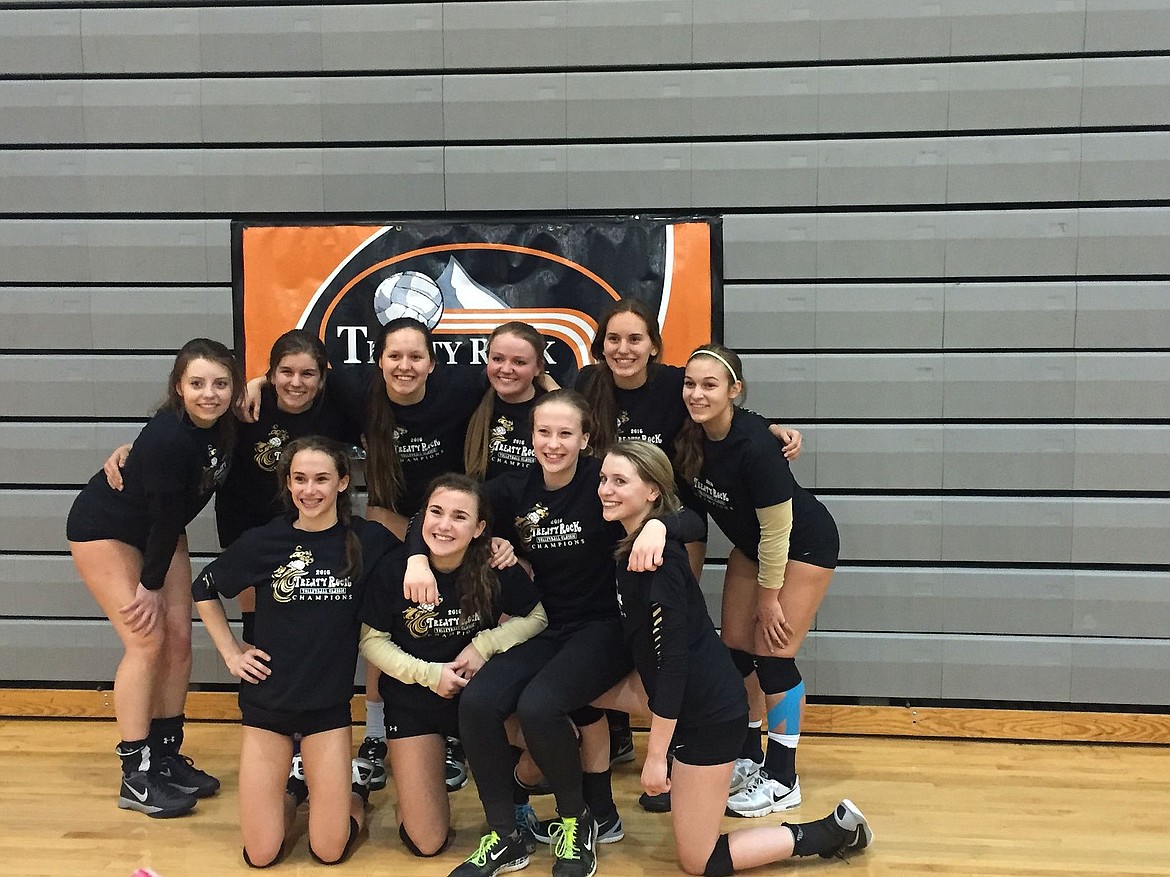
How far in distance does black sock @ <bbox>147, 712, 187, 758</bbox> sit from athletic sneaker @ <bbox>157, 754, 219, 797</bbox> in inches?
1.0

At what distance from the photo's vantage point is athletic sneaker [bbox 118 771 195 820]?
121 inches

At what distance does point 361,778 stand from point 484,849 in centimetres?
70

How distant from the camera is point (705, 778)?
260 cm

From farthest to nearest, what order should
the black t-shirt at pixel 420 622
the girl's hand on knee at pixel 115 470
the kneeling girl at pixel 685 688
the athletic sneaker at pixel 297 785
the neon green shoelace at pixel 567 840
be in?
1. the girl's hand on knee at pixel 115 470
2. the athletic sneaker at pixel 297 785
3. the black t-shirt at pixel 420 622
4. the neon green shoelace at pixel 567 840
5. the kneeling girl at pixel 685 688

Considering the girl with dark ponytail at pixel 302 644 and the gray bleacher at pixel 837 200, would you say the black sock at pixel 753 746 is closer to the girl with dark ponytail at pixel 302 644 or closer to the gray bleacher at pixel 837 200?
the gray bleacher at pixel 837 200

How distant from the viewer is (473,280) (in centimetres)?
375

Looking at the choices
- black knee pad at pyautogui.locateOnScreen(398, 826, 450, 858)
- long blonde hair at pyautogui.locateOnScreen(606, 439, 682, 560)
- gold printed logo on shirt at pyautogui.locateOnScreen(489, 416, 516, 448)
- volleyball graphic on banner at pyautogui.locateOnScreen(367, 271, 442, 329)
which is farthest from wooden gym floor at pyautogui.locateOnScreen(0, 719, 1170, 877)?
volleyball graphic on banner at pyautogui.locateOnScreen(367, 271, 442, 329)

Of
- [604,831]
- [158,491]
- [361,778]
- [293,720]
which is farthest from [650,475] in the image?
[158,491]

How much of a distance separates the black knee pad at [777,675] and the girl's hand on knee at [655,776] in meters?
0.80

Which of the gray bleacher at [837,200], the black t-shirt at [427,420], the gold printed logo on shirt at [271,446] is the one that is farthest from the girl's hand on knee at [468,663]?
the gray bleacher at [837,200]

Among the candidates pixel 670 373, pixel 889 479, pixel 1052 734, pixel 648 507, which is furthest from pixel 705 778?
pixel 1052 734

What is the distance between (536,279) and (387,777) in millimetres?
2041

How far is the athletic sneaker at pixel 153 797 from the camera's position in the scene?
3.07 meters

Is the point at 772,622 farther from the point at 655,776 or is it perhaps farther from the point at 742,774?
the point at 655,776
